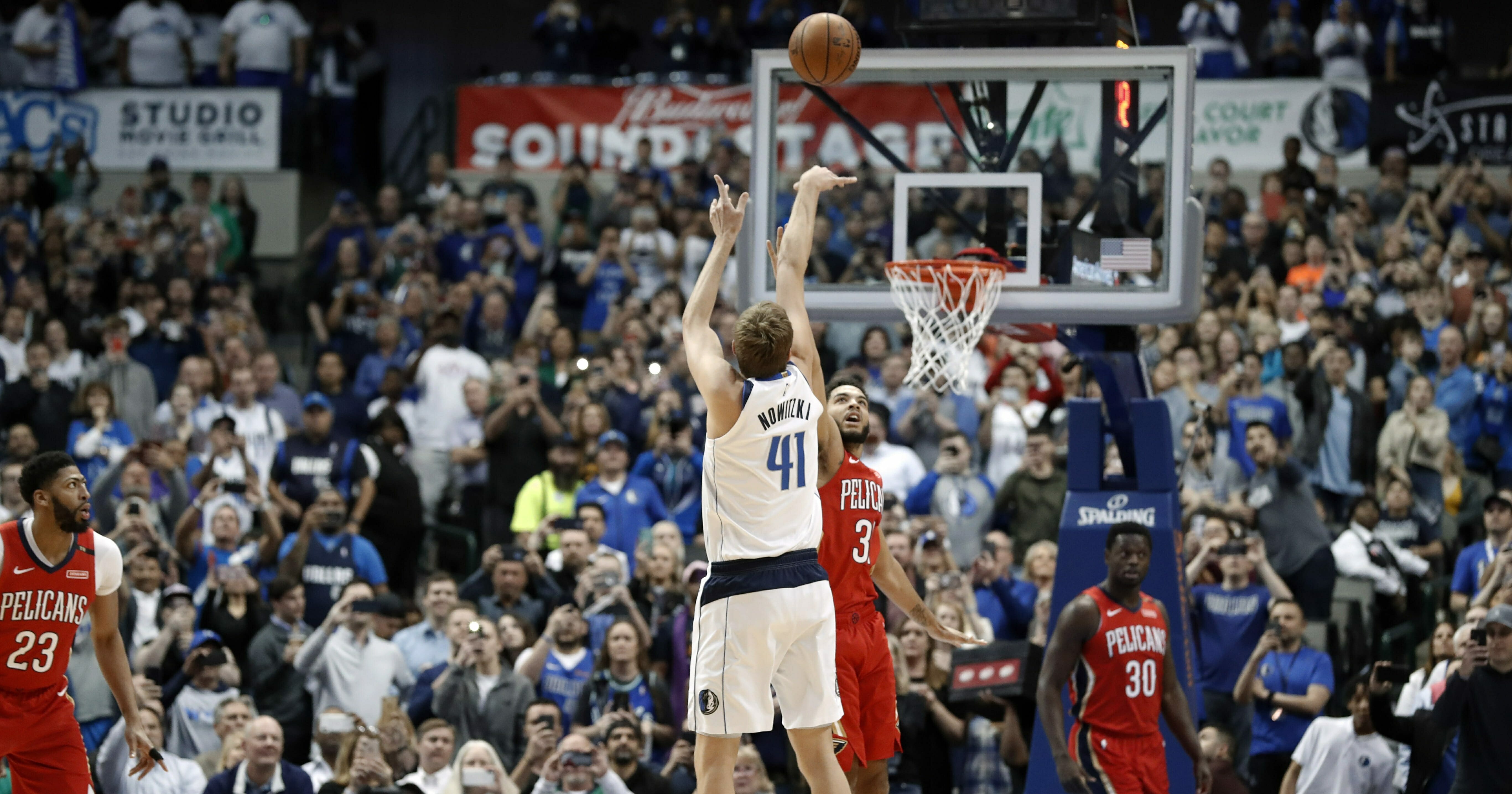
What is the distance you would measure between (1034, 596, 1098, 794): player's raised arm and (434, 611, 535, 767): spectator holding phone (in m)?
4.01

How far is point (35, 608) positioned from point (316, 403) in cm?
646

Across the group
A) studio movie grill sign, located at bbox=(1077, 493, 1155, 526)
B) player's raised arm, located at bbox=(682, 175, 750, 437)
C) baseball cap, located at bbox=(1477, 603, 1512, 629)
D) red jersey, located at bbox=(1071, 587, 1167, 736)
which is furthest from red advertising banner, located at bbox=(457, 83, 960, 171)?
player's raised arm, located at bbox=(682, 175, 750, 437)

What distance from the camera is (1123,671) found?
28.3 ft

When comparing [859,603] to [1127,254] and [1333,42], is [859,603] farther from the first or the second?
[1333,42]

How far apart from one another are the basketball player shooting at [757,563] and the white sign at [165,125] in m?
14.6

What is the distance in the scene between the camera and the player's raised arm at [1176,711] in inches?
344

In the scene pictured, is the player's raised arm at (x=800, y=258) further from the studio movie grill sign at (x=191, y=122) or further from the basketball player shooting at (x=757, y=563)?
the studio movie grill sign at (x=191, y=122)

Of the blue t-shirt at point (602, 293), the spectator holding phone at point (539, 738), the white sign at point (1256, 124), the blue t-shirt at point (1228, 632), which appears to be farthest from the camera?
the white sign at point (1256, 124)

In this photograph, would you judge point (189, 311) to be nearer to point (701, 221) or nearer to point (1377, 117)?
point (701, 221)

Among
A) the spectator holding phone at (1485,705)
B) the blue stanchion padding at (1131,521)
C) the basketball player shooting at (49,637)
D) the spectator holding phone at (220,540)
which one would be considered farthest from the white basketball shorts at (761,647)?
the spectator holding phone at (220,540)

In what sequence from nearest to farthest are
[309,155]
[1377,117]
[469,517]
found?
1. [469,517]
2. [1377,117]
3. [309,155]

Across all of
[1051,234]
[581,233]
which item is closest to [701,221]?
[581,233]

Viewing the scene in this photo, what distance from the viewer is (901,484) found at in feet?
44.8

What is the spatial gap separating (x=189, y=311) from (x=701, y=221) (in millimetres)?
4903
